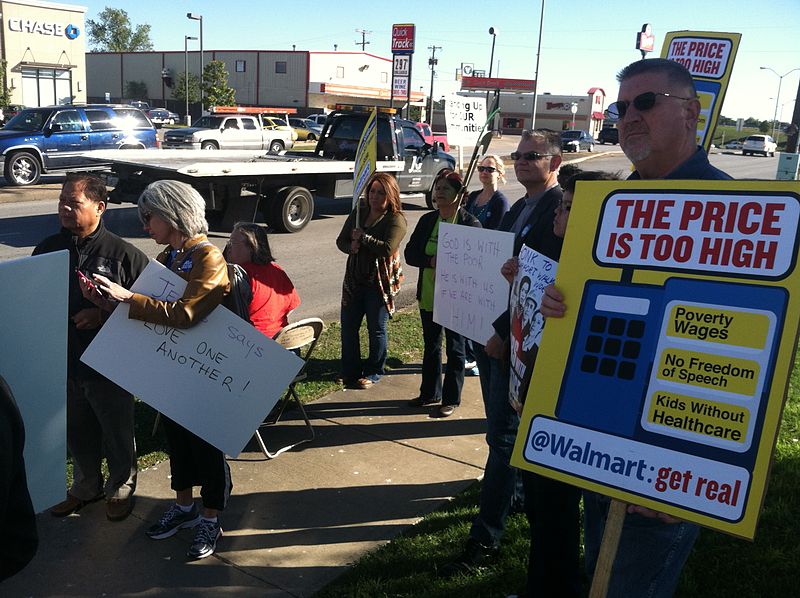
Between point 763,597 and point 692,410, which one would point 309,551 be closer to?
point 763,597

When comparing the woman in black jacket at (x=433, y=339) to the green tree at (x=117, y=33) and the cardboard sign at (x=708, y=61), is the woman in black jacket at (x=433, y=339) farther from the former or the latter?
the green tree at (x=117, y=33)

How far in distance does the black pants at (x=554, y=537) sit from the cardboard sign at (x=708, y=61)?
334 cm

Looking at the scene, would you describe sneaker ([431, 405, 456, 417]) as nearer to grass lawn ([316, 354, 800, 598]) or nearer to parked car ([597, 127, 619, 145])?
grass lawn ([316, 354, 800, 598])

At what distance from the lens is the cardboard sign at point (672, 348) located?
1687mm

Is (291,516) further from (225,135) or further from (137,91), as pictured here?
(137,91)

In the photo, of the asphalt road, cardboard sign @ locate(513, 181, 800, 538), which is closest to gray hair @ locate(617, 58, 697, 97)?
cardboard sign @ locate(513, 181, 800, 538)

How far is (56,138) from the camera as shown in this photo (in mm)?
17312

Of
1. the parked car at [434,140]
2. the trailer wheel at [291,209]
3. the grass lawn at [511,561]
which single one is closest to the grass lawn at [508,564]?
the grass lawn at [511,561]

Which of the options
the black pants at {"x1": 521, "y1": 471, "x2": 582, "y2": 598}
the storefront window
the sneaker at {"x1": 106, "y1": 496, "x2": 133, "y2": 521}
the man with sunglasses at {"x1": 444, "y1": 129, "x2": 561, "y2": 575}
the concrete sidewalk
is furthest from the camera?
the storefront window

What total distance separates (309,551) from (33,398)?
1685mm

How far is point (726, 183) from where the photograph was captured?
1773mm

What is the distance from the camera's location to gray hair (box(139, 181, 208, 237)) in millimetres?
3412

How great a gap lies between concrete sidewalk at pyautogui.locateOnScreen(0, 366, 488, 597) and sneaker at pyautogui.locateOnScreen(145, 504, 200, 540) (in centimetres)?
3

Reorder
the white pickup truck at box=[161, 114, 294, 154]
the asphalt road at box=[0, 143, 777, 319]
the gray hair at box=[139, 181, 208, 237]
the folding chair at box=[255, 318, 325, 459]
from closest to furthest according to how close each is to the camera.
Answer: the gray hair at box=[139, 181, 208, 237] → the folding chair at box=[255, 318, 325, 459] → the asphalt road at box=[0, 143, 777, 319] → the white pickup truck at box=[161, 114, 294, 154]
